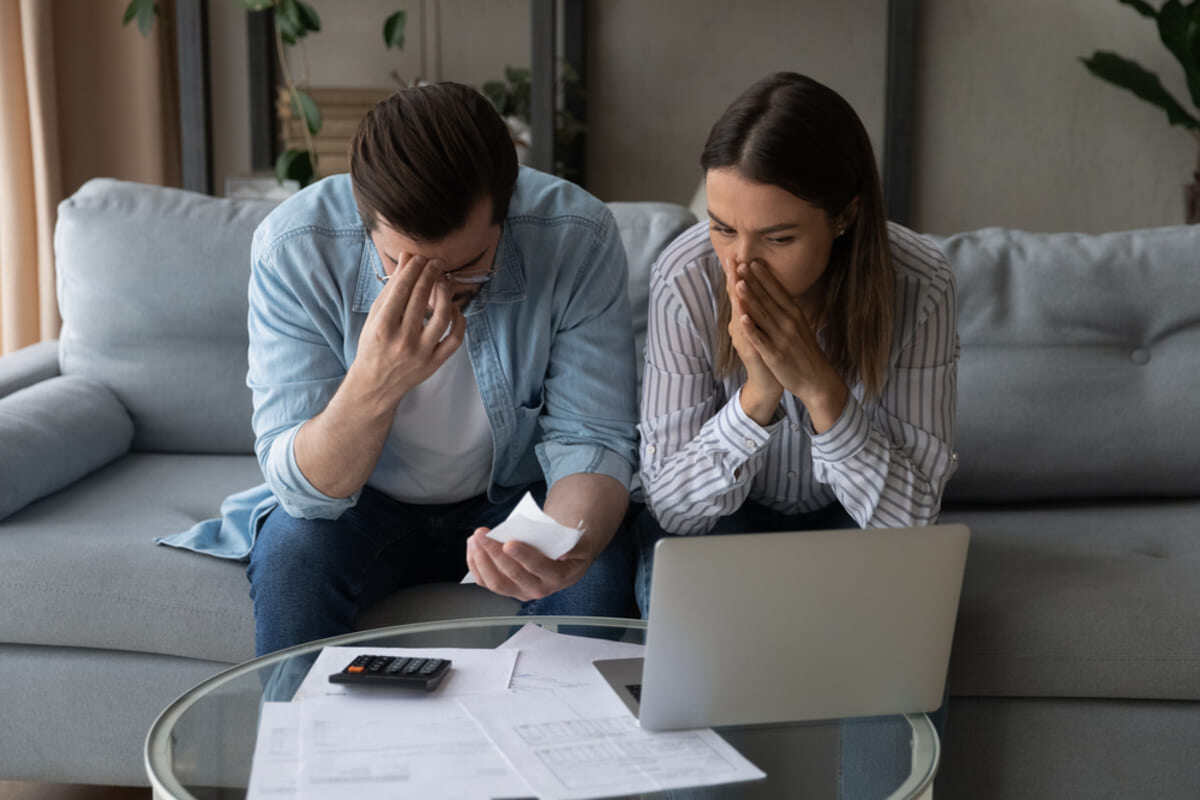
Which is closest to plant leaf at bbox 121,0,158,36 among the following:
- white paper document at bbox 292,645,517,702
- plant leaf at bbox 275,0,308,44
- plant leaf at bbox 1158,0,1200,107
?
plant leaf at bbox 275,0,308,44

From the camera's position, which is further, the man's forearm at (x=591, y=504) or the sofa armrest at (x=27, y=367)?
the sofa armrest at (x=27, y=367)

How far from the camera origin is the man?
1269 millimetres

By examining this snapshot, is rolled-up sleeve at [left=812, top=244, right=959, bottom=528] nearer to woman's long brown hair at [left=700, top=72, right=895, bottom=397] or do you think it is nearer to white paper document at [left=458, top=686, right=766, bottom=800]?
woman's long brown hair at [left=700, top=72, right=895, bottom=397]

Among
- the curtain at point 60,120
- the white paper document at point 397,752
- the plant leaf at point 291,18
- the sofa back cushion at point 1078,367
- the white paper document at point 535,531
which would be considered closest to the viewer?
the white paper document at point 397,752

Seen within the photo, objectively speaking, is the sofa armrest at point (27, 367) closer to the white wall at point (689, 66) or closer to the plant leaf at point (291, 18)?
the plant leaf at point (291, 18)

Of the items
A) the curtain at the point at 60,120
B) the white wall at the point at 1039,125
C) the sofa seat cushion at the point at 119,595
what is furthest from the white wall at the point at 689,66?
the sofa seat cushion at the point at 119,595

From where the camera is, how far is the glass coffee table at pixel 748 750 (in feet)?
3.06

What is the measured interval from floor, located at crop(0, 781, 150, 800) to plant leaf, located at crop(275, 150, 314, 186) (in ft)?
4.20

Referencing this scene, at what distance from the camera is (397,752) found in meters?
0.94

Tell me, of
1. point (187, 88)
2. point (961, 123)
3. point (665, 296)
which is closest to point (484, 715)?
point (665, 296)

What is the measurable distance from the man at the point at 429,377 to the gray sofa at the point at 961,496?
0.34 feet

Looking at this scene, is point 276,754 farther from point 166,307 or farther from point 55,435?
point 166,307

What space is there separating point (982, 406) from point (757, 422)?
57 centimetres

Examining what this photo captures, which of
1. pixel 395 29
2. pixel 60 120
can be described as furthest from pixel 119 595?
pixel 60 120
